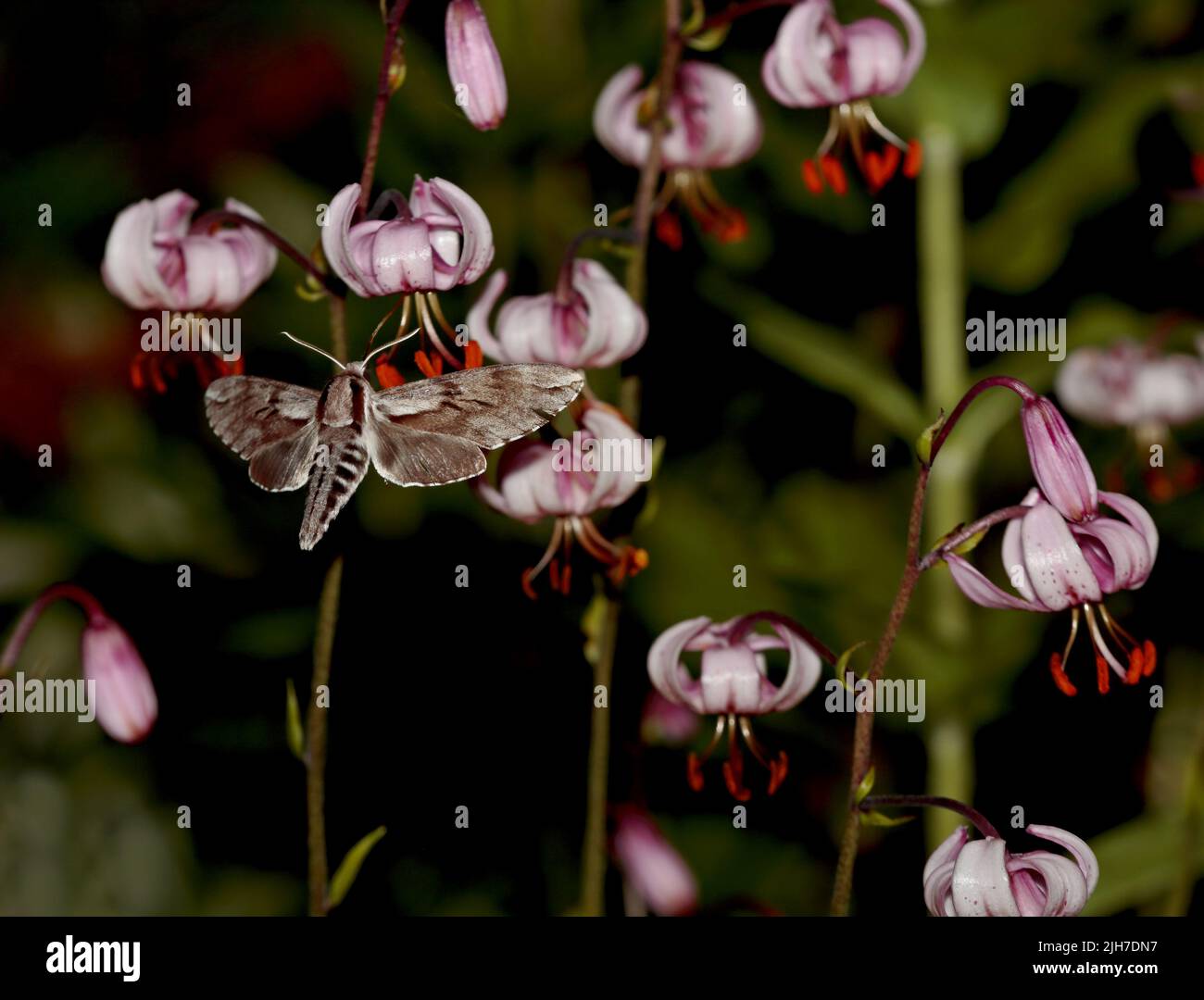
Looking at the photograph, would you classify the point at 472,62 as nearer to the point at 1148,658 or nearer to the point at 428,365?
the point at 428,365

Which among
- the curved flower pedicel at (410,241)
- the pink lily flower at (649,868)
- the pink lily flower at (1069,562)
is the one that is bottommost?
the pink lily flower at (649,868)

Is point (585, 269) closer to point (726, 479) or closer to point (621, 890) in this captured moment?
point (621, 890)

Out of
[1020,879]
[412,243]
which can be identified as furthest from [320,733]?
[1020,879]

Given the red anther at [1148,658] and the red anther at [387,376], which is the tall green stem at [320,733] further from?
the red anther at [1148,658]

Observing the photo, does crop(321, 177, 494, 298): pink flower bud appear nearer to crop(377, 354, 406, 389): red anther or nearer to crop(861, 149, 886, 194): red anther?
crop(377, 354, 406, 389): red anther

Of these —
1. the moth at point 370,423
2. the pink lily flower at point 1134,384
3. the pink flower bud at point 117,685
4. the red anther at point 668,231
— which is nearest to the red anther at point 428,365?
the moth at point 370,423

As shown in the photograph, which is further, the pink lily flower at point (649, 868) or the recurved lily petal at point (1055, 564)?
the pink lily flower at point (649, 868)
